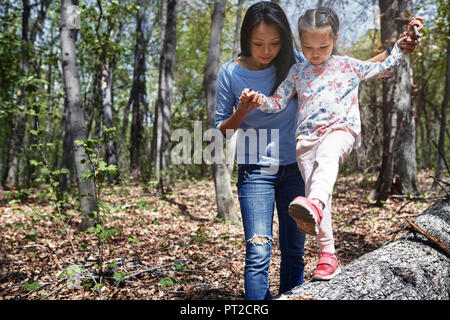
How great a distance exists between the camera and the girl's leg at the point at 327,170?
5.45 feet

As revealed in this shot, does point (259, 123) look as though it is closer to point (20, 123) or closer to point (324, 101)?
point (324, 101)

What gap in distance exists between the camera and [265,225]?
6.35 feet

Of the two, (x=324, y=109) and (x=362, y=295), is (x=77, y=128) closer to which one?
(x=324, y=109)

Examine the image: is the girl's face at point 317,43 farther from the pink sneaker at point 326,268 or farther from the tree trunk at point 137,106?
the tree trunk at point 137,106

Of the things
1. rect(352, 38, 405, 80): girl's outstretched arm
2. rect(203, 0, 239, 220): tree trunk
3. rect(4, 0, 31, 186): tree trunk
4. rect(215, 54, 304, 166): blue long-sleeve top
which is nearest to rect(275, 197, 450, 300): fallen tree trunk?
rect(215, 54, 304, 166): blue long-sleeve top

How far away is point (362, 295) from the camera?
1.67m

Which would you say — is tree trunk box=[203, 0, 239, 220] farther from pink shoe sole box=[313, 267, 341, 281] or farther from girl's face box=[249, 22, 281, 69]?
pink shoe sole box=[313, 267, 341, 281]

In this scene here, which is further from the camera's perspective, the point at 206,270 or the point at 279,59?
the point at 206,270

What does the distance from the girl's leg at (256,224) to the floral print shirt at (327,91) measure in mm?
355

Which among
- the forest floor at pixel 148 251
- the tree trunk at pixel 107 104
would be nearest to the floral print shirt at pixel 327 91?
the forest floor at pixel 148 251

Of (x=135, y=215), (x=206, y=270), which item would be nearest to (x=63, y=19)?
(x=135, y=215)

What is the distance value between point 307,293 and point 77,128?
4507 millimetres

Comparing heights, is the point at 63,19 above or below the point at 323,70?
above

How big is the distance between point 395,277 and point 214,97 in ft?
16.2
